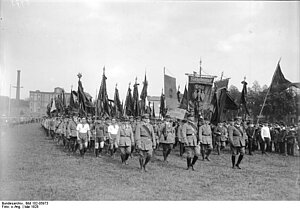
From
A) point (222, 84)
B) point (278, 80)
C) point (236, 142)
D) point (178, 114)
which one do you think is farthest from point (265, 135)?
point (236, 142)

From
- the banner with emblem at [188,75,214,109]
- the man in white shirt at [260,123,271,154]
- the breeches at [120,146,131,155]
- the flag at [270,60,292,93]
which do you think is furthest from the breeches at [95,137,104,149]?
the man in white shirt at [260,123,271,154]

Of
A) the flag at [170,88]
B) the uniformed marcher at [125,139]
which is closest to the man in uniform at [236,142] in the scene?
the uniformed marcher at [125,139]

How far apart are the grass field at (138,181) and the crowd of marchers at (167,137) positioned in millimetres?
657

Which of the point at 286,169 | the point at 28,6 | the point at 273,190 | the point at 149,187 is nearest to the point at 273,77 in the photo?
the point at 286,169

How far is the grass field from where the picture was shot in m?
7.41

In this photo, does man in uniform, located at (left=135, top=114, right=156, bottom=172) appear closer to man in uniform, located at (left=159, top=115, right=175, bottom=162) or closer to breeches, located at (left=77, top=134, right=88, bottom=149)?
man in uniform, located at (left=159, top=115, right=175, bottom=162)

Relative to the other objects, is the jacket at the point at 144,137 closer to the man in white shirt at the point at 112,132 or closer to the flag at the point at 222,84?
the man in white shirt at the point at 112,132

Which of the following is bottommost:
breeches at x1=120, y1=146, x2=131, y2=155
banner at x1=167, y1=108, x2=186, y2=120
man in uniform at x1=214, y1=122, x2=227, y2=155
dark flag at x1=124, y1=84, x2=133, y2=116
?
breeches at x1=120, y1=146, x2=131, y2=155

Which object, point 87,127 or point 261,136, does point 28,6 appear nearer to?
point 87,127

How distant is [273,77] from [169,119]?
5058 millimetres

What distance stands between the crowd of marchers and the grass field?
657 millimetres

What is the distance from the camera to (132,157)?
1411 centimetres

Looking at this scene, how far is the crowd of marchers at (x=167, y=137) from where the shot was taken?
11.1m

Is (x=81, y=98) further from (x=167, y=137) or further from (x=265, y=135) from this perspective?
(x=265, y=135)
